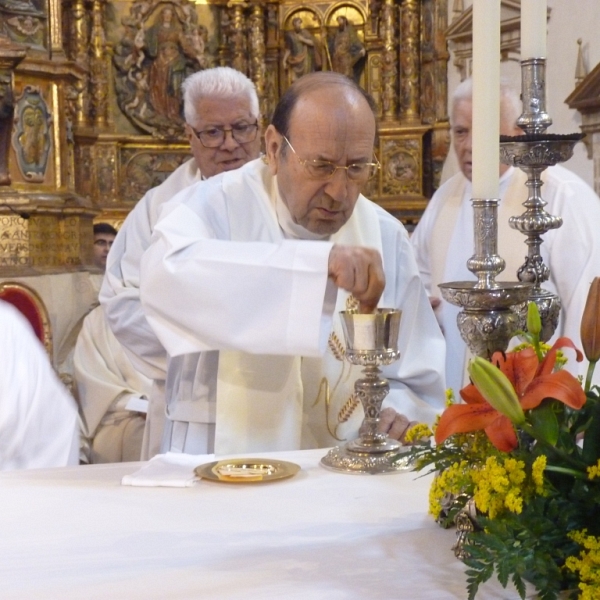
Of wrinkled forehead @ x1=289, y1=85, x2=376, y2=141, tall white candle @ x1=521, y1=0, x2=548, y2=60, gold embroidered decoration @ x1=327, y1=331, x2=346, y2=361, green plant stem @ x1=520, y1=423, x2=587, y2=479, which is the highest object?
tall white candle @ x1=521, y1=0, x2=548, y2=60

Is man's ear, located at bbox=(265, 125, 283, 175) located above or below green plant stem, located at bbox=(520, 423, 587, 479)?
above

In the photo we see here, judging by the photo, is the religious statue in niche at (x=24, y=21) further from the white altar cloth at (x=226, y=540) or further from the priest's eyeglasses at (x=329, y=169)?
the white altar cloth at (x=226, y=540)

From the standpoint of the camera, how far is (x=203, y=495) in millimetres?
1779

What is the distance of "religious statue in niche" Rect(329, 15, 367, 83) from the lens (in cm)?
962

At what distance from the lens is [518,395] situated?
119 centimetres

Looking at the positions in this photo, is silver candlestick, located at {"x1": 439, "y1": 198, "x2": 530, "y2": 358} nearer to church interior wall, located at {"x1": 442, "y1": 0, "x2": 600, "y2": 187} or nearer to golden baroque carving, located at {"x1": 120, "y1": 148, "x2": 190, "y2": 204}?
church interior wall, located at {"x1": 442, "y1": 0, "x2": 600, "y2": 187}

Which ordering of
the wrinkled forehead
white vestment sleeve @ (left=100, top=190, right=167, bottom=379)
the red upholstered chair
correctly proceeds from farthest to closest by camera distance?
the red upholstered chair
white vestment sleeve @ (left=100, top=190, right=167, bottom=379)
the wrinkled forehead

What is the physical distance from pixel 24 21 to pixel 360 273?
5581mm

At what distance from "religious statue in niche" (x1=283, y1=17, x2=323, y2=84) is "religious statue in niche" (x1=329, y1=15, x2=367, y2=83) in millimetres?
138

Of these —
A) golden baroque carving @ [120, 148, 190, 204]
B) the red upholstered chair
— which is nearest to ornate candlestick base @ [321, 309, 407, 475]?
the red upholstered chair

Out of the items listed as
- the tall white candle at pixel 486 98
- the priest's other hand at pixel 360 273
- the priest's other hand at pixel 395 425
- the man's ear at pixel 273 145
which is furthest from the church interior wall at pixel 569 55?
the tall white candle at pixel 486 98

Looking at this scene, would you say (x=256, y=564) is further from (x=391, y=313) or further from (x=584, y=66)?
(x=584, y=66)

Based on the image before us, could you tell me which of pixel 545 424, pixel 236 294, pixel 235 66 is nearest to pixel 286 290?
pixel 236 294

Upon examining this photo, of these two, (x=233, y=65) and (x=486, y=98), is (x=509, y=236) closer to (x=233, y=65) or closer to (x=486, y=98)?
(x=486, y=98)
